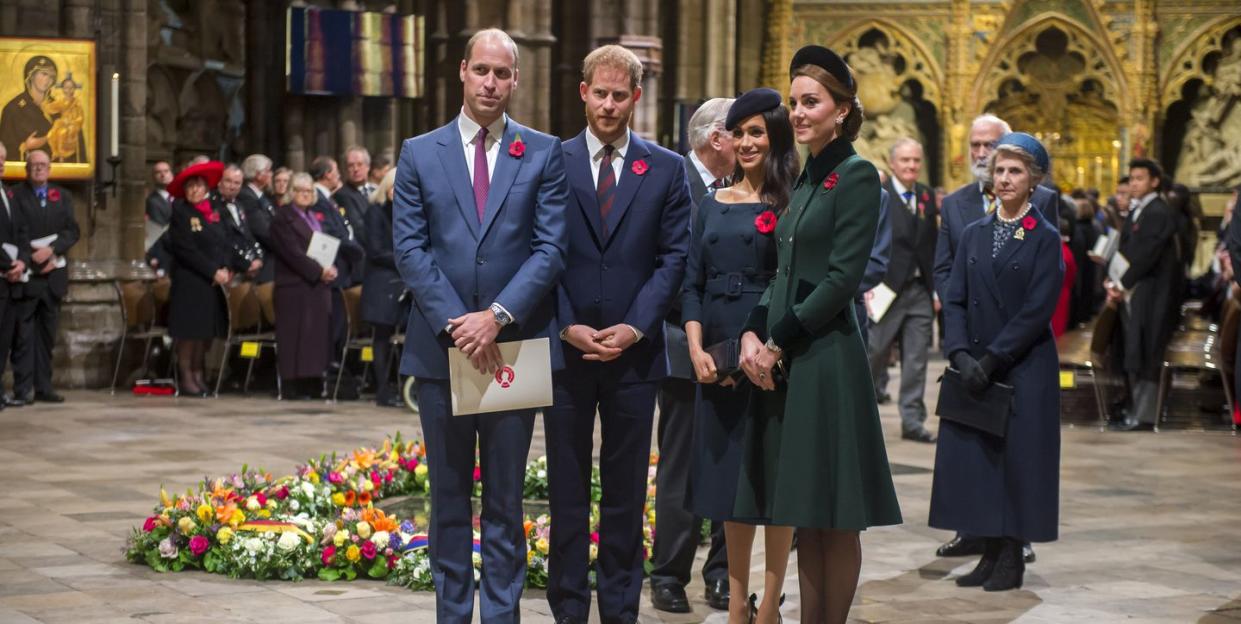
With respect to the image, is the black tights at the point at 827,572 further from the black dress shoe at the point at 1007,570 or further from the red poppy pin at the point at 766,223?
the black dress shoe at the point at 1007,570

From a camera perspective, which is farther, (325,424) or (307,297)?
(307,297)

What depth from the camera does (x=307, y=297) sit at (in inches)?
486

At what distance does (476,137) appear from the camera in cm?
497

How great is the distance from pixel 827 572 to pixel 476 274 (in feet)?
4.11

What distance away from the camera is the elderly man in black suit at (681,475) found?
19.2 ft

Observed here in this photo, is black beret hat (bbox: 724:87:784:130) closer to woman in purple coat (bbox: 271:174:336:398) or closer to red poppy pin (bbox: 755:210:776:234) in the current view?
red poppy pin (bbox: 755:210:776:234)

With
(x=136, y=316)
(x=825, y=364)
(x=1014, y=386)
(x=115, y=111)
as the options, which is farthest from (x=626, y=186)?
(x=136, y=316)

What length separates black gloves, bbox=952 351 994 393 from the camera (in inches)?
249

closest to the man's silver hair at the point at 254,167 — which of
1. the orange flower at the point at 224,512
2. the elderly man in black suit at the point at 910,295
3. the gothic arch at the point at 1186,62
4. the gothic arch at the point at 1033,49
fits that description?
the elderly man in black suit at the point at 910,295

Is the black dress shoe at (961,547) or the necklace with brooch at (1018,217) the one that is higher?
the necklace with brooch at (1018,217)

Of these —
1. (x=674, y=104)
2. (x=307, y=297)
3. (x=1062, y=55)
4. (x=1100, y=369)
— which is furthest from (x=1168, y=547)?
(x=1062, y=55)

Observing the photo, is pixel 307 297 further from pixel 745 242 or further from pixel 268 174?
pixel 745 242

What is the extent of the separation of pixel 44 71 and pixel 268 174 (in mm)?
1885

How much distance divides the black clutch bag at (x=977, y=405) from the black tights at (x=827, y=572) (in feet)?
5.63
